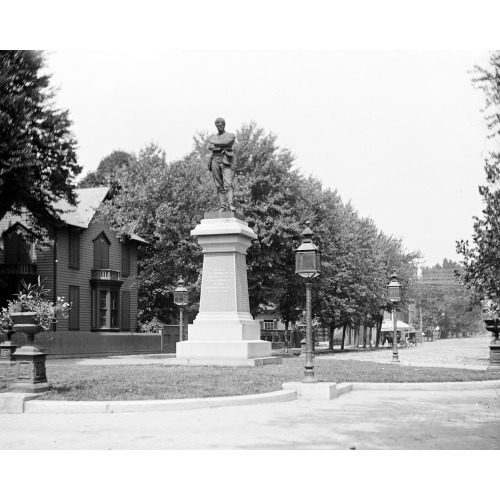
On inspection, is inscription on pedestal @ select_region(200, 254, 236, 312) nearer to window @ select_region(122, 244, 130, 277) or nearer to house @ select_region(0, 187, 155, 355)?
house @ select_region(0, 187, 155, 355)

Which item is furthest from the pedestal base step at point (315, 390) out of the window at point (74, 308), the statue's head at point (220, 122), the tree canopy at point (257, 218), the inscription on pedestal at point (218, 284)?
the window at point (74, 308)

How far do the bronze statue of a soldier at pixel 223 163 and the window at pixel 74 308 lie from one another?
24.6 metres

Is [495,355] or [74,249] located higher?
[74,249]

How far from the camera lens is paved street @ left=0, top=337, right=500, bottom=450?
8.53 meters

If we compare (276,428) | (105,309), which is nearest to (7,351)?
(276,428)

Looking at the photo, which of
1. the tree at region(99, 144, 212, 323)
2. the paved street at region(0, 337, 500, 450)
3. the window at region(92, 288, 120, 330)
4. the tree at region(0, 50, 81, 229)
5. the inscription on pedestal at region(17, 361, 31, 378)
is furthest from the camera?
the window at region(92, 288, 120, 330)

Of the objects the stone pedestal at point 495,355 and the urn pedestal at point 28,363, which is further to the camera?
the stone pedestal at point 495,355

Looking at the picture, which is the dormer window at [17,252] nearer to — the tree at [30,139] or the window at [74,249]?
the window at [74,249]

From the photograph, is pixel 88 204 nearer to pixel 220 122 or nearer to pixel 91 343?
pixel 91 343

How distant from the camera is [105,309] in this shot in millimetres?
46312

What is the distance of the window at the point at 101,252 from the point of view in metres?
45.9

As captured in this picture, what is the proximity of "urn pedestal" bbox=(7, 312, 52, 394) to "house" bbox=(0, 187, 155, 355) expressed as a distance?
83.3ft

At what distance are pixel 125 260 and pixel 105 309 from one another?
12.9ft

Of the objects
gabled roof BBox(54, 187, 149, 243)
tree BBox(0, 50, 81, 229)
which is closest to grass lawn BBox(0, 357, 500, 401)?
tree BBox(0, 50, 81, 229)
